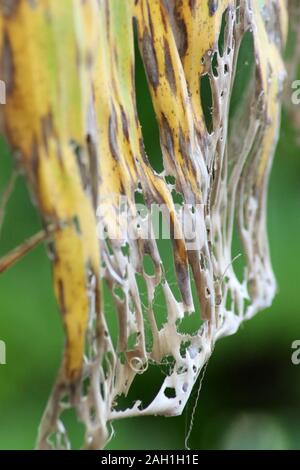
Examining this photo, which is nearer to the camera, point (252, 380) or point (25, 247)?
point (25, 247)

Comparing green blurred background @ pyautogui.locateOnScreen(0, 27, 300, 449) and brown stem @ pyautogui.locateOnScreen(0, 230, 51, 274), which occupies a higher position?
brown stem @ pyautogui.locateOnScreen(0, 230, 51, 274)

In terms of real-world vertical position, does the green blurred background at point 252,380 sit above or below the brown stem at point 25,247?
below

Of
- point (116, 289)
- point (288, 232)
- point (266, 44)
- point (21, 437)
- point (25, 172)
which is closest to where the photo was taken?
point (25, 172)

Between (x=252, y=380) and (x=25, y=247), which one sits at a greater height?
(x=25, y=247)

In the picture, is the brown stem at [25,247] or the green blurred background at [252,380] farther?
the green blurred background at [252,380]

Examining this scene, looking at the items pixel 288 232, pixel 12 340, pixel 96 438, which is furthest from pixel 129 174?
pixel 288 232

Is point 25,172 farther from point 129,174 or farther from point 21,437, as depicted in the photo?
point 21,437

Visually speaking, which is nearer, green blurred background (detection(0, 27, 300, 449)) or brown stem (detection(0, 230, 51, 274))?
brown stem (detection(0, 230, 51, 274))

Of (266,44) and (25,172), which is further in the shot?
(266,44)

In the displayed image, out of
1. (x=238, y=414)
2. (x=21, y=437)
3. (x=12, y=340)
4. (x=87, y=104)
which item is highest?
(x=87, y=104)

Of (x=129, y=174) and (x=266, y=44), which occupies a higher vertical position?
(x=266, y=44)

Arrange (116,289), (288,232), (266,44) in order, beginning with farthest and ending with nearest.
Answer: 1. (288,232)
2. (266,44)
3. (116,289)
